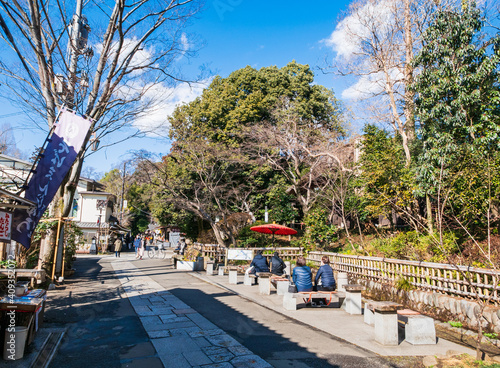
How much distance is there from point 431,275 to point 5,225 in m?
9.36

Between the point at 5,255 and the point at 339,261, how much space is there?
37.7 ft

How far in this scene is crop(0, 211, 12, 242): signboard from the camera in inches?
218

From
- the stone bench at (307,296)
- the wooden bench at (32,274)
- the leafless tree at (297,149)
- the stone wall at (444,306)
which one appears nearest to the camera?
the stone wall at (444,306)

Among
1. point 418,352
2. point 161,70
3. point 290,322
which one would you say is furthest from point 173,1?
point 418,352

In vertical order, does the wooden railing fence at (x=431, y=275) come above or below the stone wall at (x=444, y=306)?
above

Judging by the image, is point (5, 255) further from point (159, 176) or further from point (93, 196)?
point (93, 196)

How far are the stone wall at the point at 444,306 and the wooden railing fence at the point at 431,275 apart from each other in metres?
0.19

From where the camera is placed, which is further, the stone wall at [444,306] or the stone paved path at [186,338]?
the stone wall at [444,306]

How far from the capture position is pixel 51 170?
6879 mm

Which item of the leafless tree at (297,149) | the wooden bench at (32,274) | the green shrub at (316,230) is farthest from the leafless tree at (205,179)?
the wooden bench at (32,274)

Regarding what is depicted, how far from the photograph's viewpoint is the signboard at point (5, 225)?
5.53 m

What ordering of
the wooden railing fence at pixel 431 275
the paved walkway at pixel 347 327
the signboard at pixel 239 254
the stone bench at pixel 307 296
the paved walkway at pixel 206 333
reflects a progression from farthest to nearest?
the signboard at pixel 239 254
the stone bench at pixel 307 296
the wooden railing fence at pixel 431 275
the paved walkway at pixel 347 327
the paved walkway at pixel 206 333

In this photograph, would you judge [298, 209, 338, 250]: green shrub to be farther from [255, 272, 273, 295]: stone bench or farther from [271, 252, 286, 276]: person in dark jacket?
[255, 272, 273, 295]: stone bench

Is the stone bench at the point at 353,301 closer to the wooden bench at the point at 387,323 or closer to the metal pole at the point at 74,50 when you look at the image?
the wooden bench at the point at 387,323
